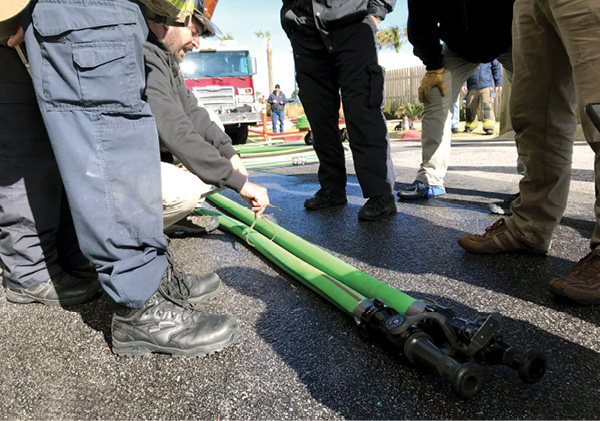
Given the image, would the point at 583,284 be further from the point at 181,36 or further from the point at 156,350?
the point at 181,36

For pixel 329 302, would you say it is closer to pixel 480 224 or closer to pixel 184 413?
pixel 184 413

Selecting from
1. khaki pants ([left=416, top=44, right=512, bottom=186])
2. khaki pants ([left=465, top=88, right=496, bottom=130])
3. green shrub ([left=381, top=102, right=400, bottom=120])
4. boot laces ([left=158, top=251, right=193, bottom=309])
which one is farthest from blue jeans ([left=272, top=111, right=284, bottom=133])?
boot laces ([left=158, top=251, right=193, bottom=309])

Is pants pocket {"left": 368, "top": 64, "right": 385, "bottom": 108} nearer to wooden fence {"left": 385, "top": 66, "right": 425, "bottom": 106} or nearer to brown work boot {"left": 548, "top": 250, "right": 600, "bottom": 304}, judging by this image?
brown work boot {"left": 548, "top": 250, "right": 600, "bottom": 304}

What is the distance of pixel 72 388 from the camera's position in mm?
1236

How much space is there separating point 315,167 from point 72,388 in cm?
489

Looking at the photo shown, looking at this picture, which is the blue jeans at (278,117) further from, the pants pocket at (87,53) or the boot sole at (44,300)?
the pants pocket at (87,53)

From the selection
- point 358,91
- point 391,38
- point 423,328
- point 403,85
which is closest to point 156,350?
point 423,328

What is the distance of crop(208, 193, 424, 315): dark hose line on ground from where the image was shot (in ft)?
4.54

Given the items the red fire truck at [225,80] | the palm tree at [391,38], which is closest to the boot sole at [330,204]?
the red fire truck at [225,80]

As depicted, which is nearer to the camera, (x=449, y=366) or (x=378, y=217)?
(x=449, y=366)

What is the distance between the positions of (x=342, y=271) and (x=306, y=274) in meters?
0.15

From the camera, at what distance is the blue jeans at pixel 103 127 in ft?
3.80

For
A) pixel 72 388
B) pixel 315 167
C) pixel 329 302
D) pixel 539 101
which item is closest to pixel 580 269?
pixel 539 101

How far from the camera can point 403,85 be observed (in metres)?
20.1
